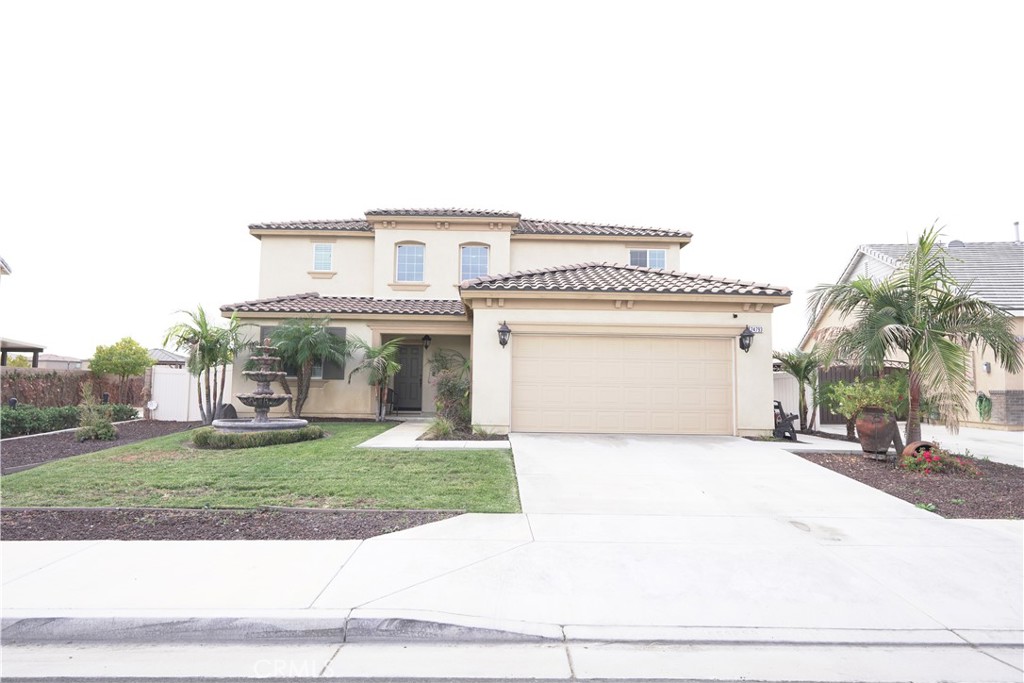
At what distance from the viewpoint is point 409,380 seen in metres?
17.9

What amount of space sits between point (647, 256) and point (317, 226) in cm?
1136

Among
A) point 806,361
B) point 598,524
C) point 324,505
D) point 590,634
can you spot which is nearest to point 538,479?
point 598,524

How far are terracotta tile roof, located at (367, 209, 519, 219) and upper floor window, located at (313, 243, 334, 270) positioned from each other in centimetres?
205

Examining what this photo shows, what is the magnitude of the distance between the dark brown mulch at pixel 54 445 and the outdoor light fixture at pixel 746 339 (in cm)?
1329

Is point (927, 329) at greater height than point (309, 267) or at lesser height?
lesser

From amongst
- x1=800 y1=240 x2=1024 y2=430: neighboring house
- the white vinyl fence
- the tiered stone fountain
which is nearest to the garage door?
x1=800 y1=240 x2=1024 y2=430: neighboring house

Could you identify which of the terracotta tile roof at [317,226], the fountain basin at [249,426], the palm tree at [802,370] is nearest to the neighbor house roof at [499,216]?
the terracotta tile roof at [317,226]

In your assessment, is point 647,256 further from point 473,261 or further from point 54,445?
point 54,445

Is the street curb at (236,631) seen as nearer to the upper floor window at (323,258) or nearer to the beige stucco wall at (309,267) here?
the beige stucco wall at (309,267)

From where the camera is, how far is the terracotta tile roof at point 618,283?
11.6 meters

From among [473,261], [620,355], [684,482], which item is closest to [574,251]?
[473,261]

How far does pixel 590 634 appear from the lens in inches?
145

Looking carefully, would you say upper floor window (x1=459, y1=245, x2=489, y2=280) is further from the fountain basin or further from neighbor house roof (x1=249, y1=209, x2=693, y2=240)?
the fountain basin

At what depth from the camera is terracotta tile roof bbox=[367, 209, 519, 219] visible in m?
17.5
